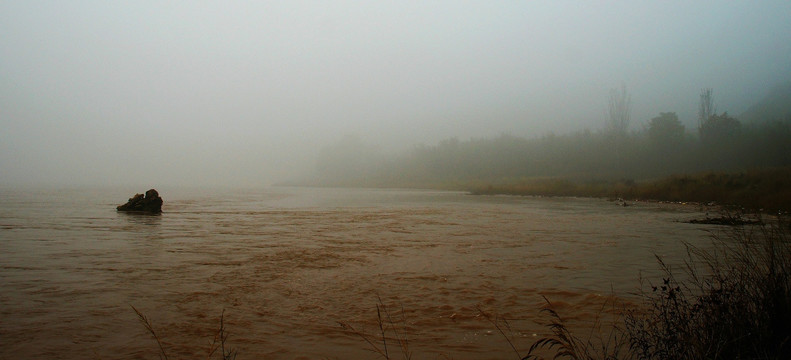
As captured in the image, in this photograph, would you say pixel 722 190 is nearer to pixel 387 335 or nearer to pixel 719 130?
pixel 387 335

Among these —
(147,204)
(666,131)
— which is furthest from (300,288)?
(666,131)

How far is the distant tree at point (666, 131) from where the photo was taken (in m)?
78.8

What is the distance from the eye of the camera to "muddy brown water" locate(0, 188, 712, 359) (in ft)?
16.8

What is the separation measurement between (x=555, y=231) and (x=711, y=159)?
2588 inches

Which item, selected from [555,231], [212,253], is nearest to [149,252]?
[212,253]

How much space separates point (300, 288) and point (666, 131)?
294 ft

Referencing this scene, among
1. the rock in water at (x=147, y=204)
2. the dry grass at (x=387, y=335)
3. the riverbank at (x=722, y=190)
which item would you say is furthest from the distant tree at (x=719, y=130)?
the dry grass at (x=387, y=335)

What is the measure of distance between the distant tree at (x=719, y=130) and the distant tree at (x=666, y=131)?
5766 mm

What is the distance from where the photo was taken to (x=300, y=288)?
796 cm

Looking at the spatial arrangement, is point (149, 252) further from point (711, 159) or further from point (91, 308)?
point (711, 159)

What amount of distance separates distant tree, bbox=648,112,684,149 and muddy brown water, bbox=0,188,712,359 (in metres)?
75.6

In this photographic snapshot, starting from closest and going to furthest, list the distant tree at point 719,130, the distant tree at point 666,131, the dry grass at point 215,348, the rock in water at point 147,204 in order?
the dry grass at point 215,348 → the rock in water at point 147,204 → the distant tree at point 719,130 → the distant tree at point 666,131

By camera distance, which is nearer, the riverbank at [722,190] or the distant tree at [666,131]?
the riverbank at [722,190]

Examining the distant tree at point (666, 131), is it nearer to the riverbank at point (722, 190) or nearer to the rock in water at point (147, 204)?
the riverbank at point (722, 190)
